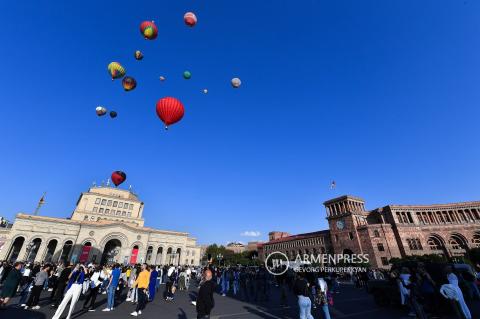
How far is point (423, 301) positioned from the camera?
27.9 feet

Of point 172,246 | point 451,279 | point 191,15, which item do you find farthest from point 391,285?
point 172,246

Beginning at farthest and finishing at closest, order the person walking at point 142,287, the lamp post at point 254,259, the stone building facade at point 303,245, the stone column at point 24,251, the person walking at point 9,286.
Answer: the lamp post at point 254,259 < the stone building facade at point 303,245 < the stone column at point 24,251 < the person walking at point 142,287 < the person walking at point 9,286

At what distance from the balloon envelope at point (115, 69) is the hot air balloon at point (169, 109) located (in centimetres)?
419

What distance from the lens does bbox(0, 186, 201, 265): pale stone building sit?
43688mm

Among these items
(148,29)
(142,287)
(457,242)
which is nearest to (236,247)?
(457,242)

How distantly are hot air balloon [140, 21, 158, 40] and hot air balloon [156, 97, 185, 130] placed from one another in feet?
13.8

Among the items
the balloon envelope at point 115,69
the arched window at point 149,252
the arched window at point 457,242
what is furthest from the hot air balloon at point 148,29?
the arched window at point 457,242

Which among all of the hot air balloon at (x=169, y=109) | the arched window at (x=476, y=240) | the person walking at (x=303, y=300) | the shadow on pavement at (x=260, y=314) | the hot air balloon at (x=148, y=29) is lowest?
the shadow on pavement at (x=260, y=314)

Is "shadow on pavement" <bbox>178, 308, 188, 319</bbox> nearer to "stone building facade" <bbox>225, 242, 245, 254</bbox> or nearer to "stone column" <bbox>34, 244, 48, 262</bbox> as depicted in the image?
"stone column" <bbox>34, 244, 48, 262</bbox>

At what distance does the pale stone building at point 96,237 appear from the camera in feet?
143

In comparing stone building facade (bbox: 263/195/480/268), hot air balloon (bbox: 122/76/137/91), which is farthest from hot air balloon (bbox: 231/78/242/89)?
stone building facade (bbox: 263/195/480/268)

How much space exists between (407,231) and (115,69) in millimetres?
59432

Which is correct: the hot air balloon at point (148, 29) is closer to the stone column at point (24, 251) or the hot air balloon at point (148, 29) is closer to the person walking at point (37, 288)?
the person walking at point (37, 288)

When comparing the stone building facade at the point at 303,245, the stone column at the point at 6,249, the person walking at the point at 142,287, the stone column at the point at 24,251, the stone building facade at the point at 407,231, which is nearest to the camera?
the person walking at the point at 142,287
